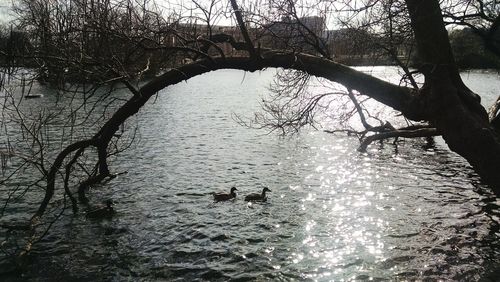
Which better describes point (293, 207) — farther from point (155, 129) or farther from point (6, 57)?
point (155, 129)

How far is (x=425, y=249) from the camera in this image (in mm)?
9555

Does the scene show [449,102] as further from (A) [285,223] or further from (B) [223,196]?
(B) [223,196]

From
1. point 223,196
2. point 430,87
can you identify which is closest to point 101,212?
point 223,196

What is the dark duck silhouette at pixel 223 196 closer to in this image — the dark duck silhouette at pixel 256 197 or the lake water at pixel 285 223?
the lake water at pixel 285 223

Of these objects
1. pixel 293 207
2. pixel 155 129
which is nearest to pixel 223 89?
pixel 155 129

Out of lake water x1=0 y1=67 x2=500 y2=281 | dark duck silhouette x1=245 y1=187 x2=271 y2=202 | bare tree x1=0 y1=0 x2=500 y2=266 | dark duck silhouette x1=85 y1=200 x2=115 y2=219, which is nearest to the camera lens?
bare tree x1=0 y1=0 x2=500 y2=266

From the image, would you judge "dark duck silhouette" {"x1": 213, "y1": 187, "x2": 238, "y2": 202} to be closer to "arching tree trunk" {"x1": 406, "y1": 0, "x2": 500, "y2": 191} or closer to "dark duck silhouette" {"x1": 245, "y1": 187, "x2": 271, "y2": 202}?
"dark duck silhouette" {"x1": 245, "y1": 187, "x2": 271, "y2": 202}

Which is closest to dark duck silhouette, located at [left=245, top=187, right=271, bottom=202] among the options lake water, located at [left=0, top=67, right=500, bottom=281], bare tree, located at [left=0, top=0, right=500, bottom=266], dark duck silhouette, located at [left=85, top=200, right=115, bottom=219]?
lake water, located at [left=0, top=67, right=500, bottom=281]

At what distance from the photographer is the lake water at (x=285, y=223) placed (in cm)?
871

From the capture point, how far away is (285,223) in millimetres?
11406

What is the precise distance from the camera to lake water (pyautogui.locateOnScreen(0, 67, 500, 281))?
8.71 meters

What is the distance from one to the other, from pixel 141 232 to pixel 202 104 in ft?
99.8

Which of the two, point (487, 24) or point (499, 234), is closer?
point (499, 234)

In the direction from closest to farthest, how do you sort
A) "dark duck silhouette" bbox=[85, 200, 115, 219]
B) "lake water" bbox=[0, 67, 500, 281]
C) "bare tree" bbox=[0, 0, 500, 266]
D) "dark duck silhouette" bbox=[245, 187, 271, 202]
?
"bare tree" bbox=[0, 0, 500, 266]
"lake water" bbox=[0, 67, 500, 281]
"dark duck silhouette" bbox=[85, 200, 115, 219]
"dark duck silhouette" bbox=[245, 187, 271, 202]
